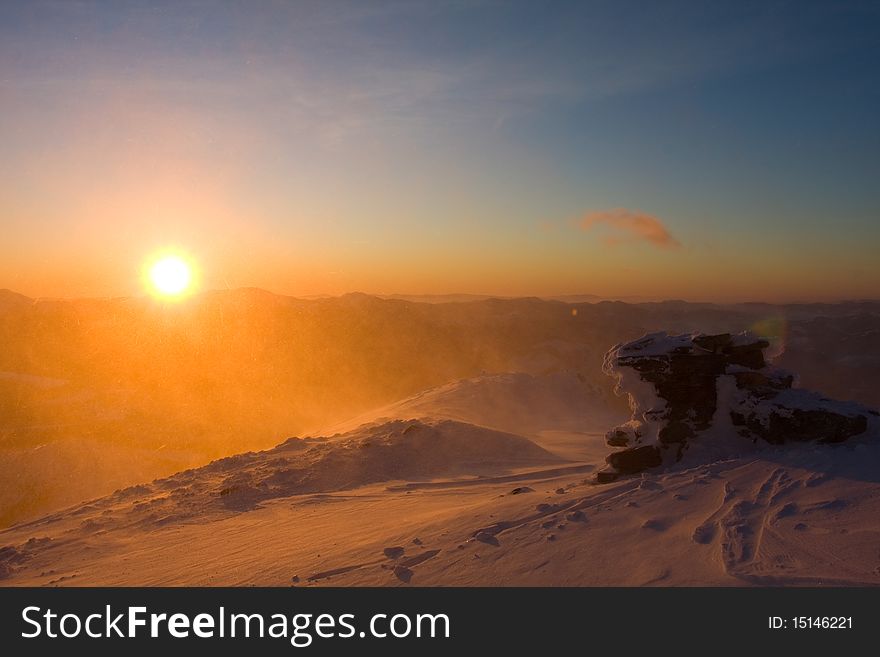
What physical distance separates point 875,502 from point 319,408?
4263 centimetres

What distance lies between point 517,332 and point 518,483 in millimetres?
62786

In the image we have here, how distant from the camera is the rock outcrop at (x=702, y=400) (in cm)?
1072

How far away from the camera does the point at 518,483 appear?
13.8 m

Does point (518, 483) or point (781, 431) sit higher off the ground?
point (781, 431)

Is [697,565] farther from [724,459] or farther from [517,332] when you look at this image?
[517,332]

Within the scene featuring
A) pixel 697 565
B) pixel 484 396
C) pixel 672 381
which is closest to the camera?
pixel 697 565

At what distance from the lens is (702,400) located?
Result: 11.6 metres

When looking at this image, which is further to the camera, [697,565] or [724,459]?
[724,459]

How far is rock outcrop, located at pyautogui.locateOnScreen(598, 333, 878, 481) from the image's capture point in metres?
10.7

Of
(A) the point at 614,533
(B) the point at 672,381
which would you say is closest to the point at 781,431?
(B) the point at 672,381

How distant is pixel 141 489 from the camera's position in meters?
15.6
